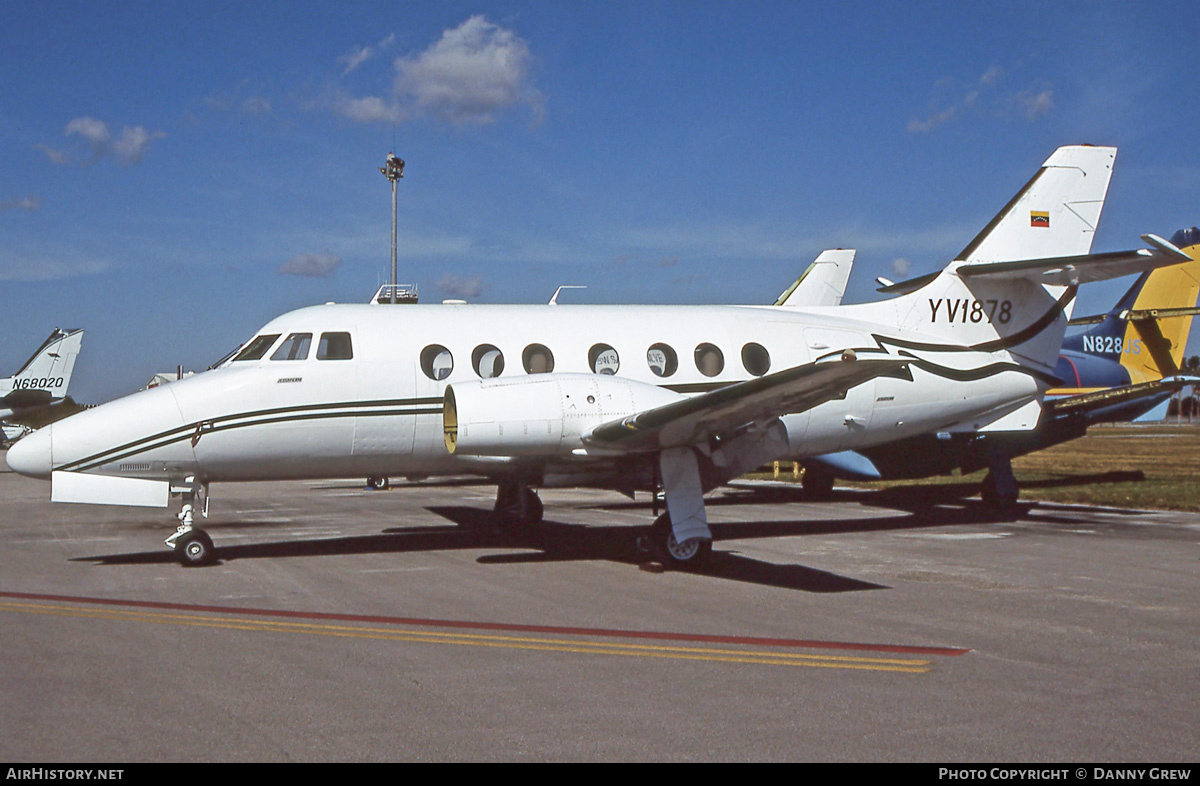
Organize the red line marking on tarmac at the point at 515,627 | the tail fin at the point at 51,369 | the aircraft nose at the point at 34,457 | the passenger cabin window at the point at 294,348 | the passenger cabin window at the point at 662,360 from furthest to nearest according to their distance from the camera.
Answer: the tail fin at the point at 51,369
the passenger cabin window at the point at 662,360
the passenger cabin window at the point at 294,348
the aircraft nose at the point at 34,457
the red line marking on tarmac at the point at 515,627

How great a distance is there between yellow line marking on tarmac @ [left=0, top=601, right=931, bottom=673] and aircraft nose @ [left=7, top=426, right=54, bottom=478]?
2.18 meters

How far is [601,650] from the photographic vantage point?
7094 millimetres

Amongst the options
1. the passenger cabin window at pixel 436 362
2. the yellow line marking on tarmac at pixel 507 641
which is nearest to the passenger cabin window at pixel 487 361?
the passenger cabin window at pixel 436 362

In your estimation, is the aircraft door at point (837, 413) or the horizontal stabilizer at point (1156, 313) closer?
the aircraft door at point (837, 413)

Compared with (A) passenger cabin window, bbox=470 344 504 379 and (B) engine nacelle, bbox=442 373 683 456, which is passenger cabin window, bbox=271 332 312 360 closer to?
(A) passenger cabin window, bbox=470 344 504 379

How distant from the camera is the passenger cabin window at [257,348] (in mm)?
11461

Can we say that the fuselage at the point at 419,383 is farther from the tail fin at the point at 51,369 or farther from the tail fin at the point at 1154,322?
the tail fin at the point at 51,369

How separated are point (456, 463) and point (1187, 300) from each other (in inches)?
759

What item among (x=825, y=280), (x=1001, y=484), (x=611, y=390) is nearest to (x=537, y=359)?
(x=611, y=390)

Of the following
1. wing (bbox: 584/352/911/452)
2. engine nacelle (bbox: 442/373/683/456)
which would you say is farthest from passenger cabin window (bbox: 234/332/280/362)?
wing (bbox: 584/352/911/452)

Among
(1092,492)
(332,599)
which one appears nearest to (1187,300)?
(1092,492)

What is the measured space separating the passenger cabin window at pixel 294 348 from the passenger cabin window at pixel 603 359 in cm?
352

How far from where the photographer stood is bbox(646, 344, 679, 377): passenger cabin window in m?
12.7
